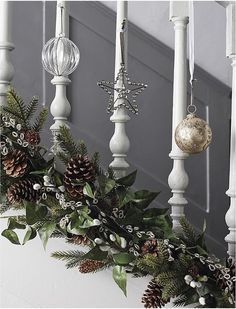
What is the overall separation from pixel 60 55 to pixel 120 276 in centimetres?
44

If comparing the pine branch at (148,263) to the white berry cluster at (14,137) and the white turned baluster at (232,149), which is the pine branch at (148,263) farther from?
Answer: the white berry cluster at (14,137)

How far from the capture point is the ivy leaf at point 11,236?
3.51 ft

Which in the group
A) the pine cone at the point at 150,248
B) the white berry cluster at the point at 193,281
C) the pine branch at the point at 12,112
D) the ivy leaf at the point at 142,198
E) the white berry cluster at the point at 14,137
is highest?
the pine branch at the point at 12,112

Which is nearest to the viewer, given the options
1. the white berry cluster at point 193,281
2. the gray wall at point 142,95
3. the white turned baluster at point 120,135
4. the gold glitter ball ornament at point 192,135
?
the white berry cluster at point 193,281

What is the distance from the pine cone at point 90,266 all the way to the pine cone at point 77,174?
12 cm

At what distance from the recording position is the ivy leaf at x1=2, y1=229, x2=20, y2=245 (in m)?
1.07

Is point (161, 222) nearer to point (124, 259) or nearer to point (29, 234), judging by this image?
point (124, 259)

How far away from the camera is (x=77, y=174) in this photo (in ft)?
3.50

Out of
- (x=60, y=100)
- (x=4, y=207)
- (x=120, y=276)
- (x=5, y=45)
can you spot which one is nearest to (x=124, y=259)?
(x=120, y=276)

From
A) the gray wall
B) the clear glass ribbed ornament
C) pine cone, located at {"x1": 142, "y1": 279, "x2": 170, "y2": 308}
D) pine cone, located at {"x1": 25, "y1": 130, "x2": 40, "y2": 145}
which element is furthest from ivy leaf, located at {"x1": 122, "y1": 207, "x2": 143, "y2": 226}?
the gray wall

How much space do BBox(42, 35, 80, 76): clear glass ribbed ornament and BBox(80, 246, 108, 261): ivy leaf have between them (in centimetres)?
38

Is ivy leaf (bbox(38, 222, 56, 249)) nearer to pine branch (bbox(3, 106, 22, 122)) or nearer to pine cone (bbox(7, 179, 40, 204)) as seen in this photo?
pine cone (bbox(7, 179, 40, 204))

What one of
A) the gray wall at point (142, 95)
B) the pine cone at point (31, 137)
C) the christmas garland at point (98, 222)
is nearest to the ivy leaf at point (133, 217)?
the christmas garland at point (98, 222)

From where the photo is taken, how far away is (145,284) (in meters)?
1.08
